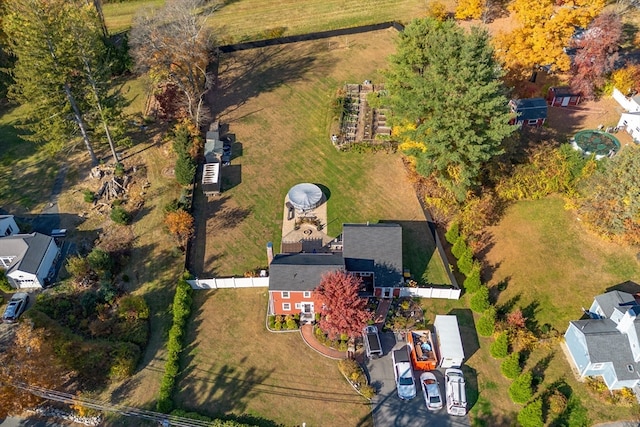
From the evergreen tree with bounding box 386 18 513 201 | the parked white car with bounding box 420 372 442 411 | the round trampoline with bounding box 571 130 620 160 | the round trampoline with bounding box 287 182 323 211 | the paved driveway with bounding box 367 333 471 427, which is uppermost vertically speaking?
the evergreen tree with bounding box 386 18 513 201

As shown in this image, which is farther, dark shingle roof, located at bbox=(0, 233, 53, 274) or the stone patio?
the stone patio

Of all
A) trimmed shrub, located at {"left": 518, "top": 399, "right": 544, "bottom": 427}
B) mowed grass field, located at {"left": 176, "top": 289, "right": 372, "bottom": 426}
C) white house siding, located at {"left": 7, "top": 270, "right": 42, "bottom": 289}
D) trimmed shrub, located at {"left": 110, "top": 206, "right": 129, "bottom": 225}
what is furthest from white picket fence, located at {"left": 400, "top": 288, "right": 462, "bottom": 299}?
white house siding, located at {"left": 7, "top": 270, "right": 42, "bottom": 289}

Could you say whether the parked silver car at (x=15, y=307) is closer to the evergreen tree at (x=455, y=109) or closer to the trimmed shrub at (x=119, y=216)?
the trimmed shrub at (x=119, y=216)

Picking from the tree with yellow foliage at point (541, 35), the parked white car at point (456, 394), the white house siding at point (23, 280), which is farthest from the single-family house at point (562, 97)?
the white house siding at point (23, 280)

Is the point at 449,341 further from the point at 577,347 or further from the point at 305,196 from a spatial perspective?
the point at 305,196

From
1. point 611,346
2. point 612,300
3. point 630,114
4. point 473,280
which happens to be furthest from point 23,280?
point 630,114

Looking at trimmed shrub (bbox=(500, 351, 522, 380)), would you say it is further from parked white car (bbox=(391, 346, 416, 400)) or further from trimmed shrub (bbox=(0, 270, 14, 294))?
trimmed shrub (bbox=(0, 270, 14, 294))

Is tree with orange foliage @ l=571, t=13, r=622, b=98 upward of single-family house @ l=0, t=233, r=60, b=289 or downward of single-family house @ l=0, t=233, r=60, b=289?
upward
